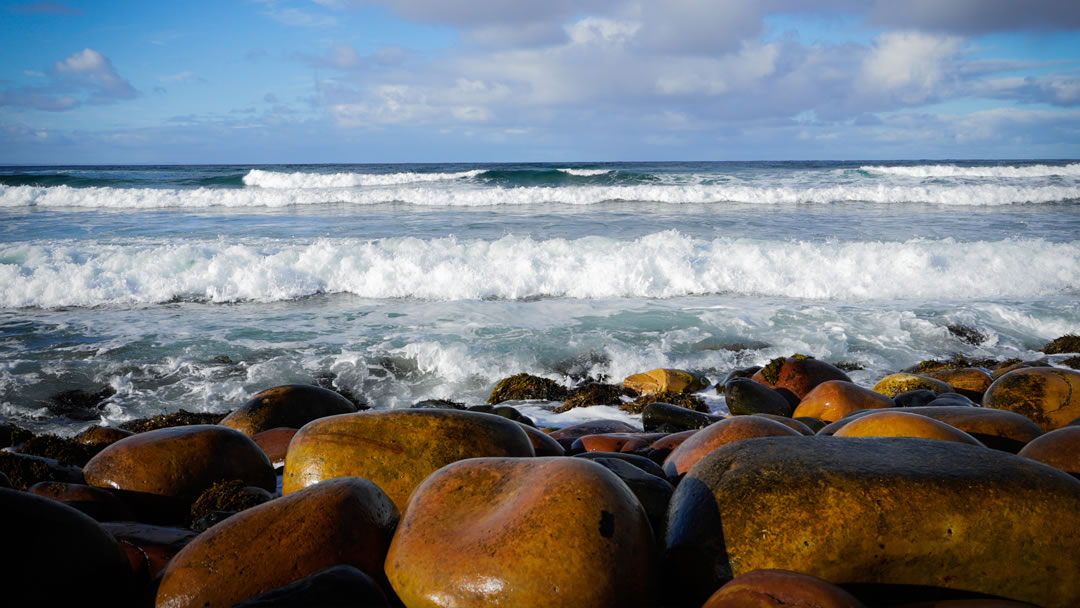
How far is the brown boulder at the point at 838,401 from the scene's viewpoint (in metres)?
4.90

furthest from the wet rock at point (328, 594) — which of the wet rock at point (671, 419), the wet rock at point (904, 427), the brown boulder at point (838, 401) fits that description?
the brown boulder at point (838, 401)

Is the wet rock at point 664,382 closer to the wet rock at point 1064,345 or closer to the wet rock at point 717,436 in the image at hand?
the wet rock at point 717,436

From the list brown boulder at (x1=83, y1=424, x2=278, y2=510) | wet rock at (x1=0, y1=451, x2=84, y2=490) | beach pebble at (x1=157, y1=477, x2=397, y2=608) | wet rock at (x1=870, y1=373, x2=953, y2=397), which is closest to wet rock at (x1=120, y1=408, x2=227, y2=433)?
wet rock at (x1=0, y1=451, x2=84, y2=490)

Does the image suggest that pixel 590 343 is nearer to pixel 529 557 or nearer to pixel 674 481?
pixel 674 481

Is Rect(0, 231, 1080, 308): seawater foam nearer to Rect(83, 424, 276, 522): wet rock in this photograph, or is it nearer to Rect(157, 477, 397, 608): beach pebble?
Rect(83, 424, 276, 522): wet rock

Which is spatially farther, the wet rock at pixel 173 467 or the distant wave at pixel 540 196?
the distant wave at pixel 540 196

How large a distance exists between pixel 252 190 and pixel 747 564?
1080 inches

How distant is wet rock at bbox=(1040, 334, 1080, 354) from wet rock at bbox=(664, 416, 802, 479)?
591 cm

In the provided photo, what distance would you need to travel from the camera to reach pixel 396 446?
3080mm

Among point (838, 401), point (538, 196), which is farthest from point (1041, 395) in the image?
point (538, 196)

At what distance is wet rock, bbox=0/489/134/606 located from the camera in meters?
2.01

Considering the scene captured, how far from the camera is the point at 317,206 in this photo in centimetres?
2234

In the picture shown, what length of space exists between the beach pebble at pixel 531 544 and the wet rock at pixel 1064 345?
7.64 metres

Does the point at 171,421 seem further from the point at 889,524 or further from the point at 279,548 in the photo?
the point at 889,524
